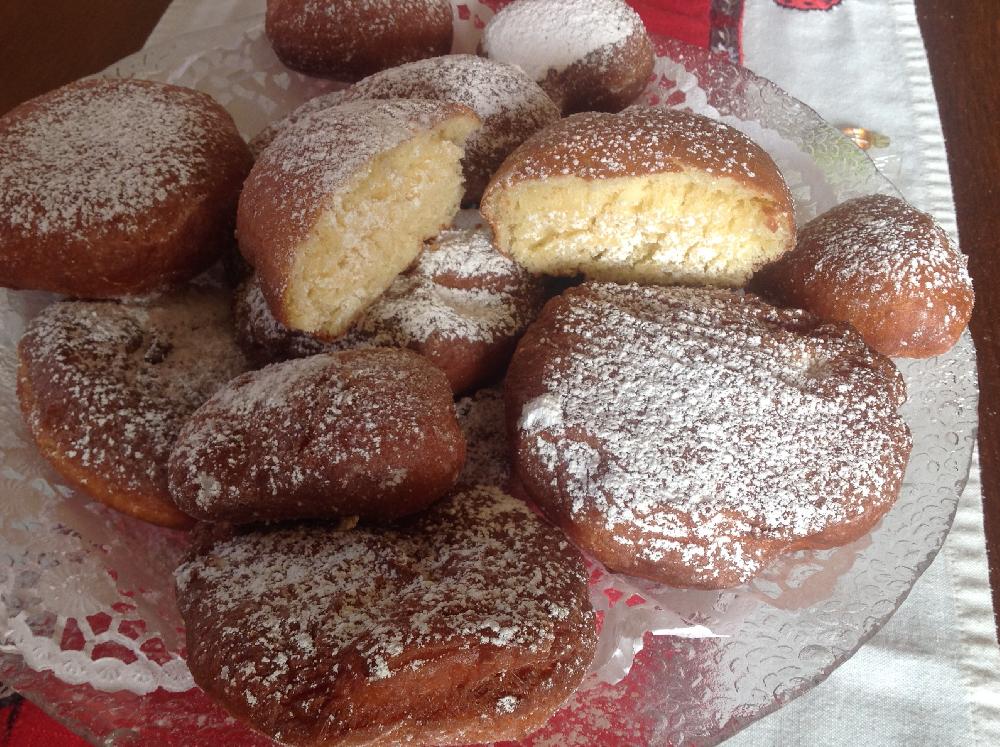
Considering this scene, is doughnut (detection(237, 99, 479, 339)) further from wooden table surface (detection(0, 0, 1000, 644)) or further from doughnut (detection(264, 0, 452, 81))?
wooden table surface (detection(0, 0, 1000, 644))

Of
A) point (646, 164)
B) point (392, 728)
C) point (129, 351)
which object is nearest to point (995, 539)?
point (646, 164)

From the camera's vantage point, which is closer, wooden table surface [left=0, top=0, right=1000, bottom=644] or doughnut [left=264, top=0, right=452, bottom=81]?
doughnut [left=264, top=0, right=452, bottom=81]

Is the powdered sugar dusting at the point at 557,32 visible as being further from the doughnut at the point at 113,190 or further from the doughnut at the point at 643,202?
the doughnut at the point at 113,190

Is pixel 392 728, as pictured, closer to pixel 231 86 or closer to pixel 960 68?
pixel 231 86

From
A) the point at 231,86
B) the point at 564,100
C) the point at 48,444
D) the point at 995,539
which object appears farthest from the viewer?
the point at 231,86

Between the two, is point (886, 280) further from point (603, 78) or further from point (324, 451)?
point (324, 451)

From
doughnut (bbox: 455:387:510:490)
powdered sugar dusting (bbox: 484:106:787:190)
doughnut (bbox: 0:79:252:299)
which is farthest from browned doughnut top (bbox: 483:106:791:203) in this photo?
doughnut (bbox: 0:79:252:299)

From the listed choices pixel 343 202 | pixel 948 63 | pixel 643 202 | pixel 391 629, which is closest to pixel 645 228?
pixel 643 202
